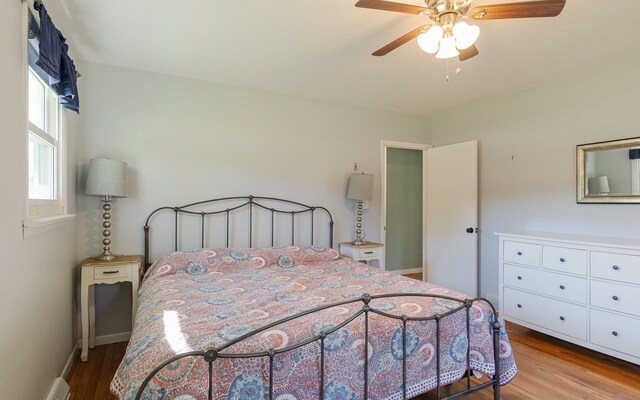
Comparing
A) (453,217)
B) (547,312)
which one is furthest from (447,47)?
(453,217)

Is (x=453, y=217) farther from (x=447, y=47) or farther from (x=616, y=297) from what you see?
(x=447, y=47)

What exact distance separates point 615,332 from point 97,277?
3.89 meters

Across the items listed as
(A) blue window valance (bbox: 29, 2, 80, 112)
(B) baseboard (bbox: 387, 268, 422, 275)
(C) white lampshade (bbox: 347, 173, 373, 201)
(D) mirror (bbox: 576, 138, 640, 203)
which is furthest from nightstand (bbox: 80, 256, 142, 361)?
(D) mirror (bbox: 576, 138, 640, 203)

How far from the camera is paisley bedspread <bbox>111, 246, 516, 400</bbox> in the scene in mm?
1254

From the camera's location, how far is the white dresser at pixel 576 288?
7.81 feet

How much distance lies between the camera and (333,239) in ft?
12.7

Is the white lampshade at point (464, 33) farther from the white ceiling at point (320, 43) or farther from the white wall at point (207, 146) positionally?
the white wall at point (207, 146)

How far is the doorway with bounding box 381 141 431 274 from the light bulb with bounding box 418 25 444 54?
11.7ft

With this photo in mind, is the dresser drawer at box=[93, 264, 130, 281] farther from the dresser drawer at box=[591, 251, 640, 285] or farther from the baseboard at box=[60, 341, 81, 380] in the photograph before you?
the dresser drawer at box=[591, 251, 640, 285]

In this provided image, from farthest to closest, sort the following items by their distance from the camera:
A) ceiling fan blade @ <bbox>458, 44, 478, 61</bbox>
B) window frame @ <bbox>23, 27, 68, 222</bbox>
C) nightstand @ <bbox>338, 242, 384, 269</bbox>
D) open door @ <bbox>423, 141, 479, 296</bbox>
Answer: open door @ <bbox>423, 141, 479, 296</bbox> → nightstand @ <bbox>338, 242, 384, 269</bbox> → ceiling fan blade @ <bbox>458, 44, 478, 61</bbox> → window frame @ <bbox>23, 27, 68, 222</bbox>

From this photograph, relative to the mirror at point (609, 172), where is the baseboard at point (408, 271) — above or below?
below

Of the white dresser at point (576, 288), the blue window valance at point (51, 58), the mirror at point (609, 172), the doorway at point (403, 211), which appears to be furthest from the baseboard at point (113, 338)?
the mirror at point (609, 172)

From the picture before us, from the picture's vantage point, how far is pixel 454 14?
1683 mm

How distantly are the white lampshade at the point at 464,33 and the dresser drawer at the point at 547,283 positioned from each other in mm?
2144
